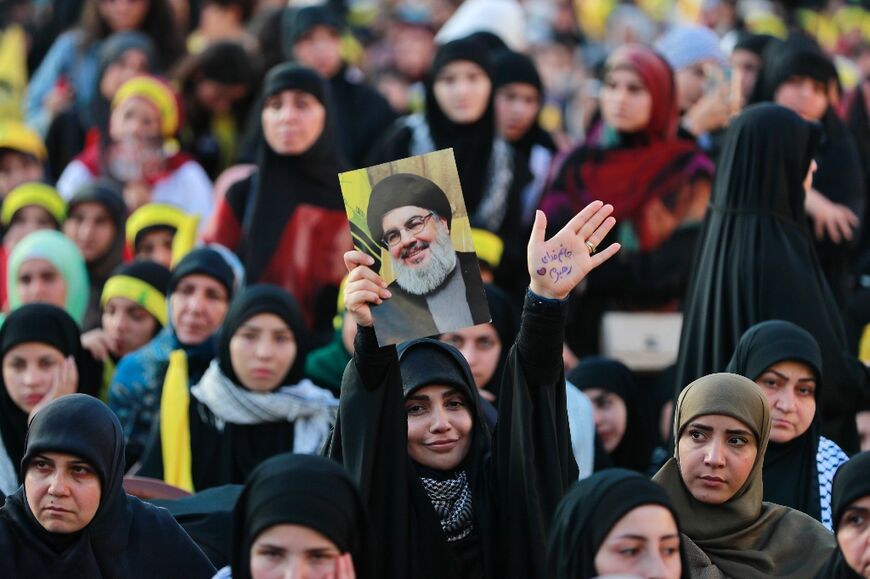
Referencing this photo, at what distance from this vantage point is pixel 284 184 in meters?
8.62

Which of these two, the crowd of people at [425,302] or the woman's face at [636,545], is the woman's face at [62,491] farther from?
the woman's face at [636,545]

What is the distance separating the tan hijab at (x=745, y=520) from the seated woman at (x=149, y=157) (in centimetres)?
500

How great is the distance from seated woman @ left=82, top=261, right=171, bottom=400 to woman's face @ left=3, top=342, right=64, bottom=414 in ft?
3.42

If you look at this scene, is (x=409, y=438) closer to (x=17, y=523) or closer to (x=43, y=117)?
(x=17, y=523)

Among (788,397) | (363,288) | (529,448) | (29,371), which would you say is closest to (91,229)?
(29,371)

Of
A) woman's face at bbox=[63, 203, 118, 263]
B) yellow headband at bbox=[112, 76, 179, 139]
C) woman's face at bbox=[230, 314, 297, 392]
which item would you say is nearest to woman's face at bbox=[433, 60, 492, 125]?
yellow headband at bbox=[112, 76, 179, 139]

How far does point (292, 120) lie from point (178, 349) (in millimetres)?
1433

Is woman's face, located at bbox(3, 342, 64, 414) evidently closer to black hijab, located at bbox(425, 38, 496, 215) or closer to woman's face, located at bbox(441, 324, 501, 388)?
woman's face, located at bbox(441, 324, 501, 388)

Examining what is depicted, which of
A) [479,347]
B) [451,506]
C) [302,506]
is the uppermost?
[479,347]

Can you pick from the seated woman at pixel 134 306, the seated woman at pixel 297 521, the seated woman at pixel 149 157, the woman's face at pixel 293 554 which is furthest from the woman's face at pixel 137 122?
the woman's face at pixel 293 554

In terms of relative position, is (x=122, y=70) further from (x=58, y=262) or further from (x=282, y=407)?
(x=282, y=407)

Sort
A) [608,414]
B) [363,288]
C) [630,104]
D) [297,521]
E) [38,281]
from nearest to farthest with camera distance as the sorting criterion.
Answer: [297,521]
[363,288]
[608,414]
[38,281]
[630,104]

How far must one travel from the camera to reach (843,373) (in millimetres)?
6590

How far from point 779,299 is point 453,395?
5.90ft
